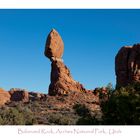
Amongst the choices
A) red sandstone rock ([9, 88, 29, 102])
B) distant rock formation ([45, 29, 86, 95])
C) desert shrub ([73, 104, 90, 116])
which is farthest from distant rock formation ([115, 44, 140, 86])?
red sandstone rock ([9, 88, 29, 102])

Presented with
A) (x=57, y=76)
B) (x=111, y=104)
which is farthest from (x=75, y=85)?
(x=111, y=104)

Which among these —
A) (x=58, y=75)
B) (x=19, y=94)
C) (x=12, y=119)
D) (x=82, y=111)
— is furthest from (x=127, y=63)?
(x=19, y=94)

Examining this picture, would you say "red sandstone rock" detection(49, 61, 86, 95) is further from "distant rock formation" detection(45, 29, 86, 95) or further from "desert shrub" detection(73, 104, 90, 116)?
"desert shrub" detection(73, 104, 90, 116)

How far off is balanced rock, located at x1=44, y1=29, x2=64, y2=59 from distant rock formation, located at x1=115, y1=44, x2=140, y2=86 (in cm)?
796

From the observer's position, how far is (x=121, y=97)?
2877cm

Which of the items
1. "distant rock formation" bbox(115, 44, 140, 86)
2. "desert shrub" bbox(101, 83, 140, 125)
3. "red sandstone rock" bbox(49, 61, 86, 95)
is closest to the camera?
"desert shrub" bbox(101, 83, 140, 125)

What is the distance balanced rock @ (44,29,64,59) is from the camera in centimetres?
6456

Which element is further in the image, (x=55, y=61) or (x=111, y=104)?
(x=55, y=61)
